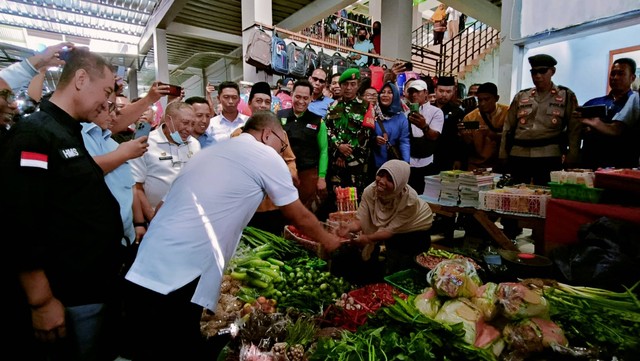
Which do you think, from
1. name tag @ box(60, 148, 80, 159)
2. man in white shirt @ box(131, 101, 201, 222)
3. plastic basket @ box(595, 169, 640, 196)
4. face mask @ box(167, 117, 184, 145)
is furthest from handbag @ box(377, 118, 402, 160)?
name tag @ box(60, 148, 80, 159)

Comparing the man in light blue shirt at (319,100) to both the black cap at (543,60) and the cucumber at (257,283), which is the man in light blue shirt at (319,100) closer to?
the cucumber at (257,283)

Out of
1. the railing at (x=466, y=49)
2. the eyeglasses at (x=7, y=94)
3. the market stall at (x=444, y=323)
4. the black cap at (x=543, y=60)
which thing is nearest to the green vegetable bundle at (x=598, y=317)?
the market stall at (x=444, y=323)

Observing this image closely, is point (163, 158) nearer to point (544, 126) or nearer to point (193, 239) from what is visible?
point (193, 239)

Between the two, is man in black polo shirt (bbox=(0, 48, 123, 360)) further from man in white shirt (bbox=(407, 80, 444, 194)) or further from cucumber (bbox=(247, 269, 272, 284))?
man in white shirt (bbox=(407, 80, 444, 194))

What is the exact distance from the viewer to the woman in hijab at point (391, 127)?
4.46 metres

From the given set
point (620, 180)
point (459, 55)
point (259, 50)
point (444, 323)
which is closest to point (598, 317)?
point (444, 323)

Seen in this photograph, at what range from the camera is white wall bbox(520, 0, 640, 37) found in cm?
472

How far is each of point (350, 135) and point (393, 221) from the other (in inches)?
57.8

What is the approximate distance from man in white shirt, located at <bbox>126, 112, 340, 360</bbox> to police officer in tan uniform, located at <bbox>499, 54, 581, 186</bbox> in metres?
3.43

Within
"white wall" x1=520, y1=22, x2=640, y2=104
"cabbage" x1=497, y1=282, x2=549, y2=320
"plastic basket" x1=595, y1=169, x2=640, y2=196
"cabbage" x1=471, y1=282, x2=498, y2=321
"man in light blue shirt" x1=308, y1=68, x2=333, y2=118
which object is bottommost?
"cabbage" x1=471, y1=282, x2=498, y2=321

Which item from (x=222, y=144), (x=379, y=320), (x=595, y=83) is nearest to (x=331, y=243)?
(x=379, y=320)

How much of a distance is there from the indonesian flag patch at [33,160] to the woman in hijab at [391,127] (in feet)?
11.5

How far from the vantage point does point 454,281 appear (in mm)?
1920

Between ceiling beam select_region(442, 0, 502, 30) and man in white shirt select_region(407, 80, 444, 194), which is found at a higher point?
ceiling beam select_region(442, 0, 502, 30)
